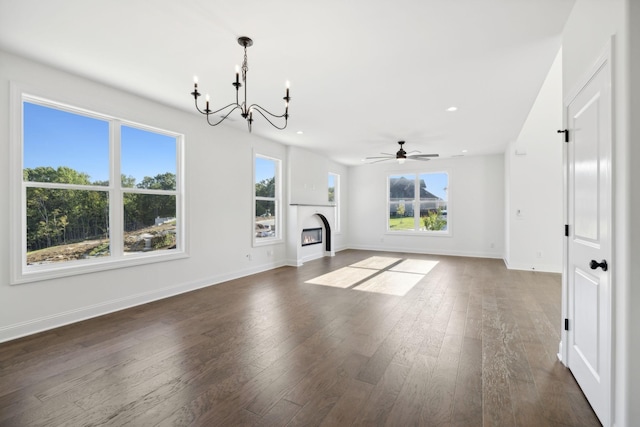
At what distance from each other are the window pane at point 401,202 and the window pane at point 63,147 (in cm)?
740

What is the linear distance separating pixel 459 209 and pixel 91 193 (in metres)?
8.11

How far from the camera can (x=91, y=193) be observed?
366 centimetres

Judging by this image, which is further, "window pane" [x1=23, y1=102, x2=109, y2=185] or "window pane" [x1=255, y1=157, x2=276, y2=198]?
"window pane" [x1=255, y1=157, x2=276, y2=198]

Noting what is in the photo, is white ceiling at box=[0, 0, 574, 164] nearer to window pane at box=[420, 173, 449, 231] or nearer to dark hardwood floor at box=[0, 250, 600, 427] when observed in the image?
dark hardwood floor at box=[0, 250, 600, 427]

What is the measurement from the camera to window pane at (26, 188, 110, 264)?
3.23m

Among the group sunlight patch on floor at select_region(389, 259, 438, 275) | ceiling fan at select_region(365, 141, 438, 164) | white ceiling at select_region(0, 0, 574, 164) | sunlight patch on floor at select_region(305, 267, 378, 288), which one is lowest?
sunlight patch on floor at select_region(305, 267, 378, 288)

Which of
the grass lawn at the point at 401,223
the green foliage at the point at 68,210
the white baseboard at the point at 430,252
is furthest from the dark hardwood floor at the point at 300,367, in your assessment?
the grass lawn at the point at 401,223

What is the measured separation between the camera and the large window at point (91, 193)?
3207 millimetres

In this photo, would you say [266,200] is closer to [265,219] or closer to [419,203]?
[265,219]

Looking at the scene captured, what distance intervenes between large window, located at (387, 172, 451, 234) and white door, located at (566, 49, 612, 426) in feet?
21.1

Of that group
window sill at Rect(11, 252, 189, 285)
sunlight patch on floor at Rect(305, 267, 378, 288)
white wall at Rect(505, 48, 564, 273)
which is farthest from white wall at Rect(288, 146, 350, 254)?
white wall at Rect(505, 48, 564, 273)

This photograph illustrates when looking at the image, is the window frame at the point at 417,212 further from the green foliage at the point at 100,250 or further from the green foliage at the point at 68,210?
the green foliage at the point at 100,250

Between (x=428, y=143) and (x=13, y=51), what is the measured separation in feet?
21.4

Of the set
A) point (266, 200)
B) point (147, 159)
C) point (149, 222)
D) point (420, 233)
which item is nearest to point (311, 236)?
point (266, 200)
